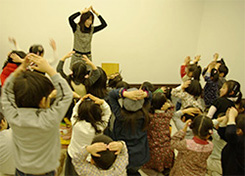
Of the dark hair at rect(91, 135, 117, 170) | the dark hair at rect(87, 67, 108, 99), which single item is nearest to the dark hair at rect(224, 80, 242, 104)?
the dark hair at rect(87, 67, 108, 99)

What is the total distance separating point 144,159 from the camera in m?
1.40

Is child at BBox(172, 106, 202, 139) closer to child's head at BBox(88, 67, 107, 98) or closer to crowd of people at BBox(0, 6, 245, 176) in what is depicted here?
crowd of people at BBox(0, 6, 245, 176)

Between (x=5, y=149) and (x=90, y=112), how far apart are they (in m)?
0.65

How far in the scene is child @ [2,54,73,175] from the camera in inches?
25.2

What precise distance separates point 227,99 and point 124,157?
116cm

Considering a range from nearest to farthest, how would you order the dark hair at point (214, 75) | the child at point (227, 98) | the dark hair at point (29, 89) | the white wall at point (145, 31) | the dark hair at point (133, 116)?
the dark hair at point (29, 89), the dark hair at point (133, 116), the child at point (227, 98), the dark hair at point (214, 75), the white wall at point (145, 31)

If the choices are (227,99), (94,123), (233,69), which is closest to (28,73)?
(94,123)

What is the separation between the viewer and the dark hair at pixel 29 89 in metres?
0.64

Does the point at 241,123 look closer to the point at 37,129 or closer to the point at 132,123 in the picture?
the point at 132,123

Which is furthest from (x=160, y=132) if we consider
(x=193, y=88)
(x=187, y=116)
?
(x=193, y=88)

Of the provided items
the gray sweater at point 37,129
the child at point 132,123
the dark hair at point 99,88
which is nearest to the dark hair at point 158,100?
the child at point 132,123

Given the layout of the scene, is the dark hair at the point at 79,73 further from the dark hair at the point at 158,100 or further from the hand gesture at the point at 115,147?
the hand gesture at the point at 115,147

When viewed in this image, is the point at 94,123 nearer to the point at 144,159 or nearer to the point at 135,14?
the point at 144,159

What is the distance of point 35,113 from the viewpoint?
69 cm
